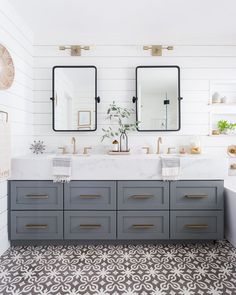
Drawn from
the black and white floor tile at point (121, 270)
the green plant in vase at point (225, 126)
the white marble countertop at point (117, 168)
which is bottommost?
the black and white floor tile at point (121, 270)

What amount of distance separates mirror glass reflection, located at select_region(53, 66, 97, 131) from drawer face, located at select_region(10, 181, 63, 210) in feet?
2.72

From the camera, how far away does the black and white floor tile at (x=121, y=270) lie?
179 cm

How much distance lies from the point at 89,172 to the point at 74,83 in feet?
4.05

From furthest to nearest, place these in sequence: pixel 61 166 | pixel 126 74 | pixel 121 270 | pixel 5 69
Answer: pixel 126 74 → pixel 61 166 → pixel 5 69 → pixel 121 270

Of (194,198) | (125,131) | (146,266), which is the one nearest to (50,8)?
(125,131)

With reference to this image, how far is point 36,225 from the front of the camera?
2.41 m

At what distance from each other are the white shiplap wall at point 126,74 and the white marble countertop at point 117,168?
2.10 ft

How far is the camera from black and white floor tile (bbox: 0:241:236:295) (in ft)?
5.88

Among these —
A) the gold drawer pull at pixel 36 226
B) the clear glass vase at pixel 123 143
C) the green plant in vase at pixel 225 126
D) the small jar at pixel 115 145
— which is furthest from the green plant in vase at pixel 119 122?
the gold drawer pull at pixel 36 226

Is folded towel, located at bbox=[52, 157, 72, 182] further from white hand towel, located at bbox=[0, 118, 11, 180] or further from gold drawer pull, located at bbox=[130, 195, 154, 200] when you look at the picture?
gold drawer pull, located at bbox=[130, 195, 154, 200]

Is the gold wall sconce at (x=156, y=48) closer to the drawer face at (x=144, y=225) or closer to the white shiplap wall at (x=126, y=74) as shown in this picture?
the white shiplap wall at (x=126, y=74)

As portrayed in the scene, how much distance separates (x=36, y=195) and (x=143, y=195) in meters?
1.13

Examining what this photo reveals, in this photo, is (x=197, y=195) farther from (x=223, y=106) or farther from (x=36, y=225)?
(x=36, y=225)

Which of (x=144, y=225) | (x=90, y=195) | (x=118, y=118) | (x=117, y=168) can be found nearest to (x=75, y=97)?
(x=118, y=118)
